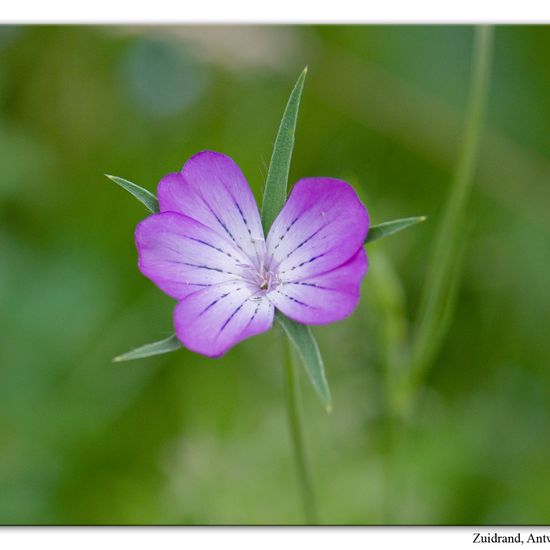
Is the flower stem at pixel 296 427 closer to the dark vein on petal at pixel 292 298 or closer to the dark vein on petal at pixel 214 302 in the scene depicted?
the dark vein on petal at pixel 292 298

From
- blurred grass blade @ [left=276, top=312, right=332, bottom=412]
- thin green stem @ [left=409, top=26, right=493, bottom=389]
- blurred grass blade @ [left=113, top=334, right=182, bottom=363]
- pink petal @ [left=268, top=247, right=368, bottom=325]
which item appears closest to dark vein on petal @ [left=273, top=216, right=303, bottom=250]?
pink petal @ [left=268, top=247, right=368, bottom=325]

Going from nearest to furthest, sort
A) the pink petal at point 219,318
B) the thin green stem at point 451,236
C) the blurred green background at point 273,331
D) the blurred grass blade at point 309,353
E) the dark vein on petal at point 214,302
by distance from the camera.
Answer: the blurred grass blade at point 309,353, the pink petal at point 219,318, the dark vein on petal at point 214,302, the thin green stem at point 451,236, the blurred green background at point 273,331

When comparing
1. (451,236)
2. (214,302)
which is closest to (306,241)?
(214,302)

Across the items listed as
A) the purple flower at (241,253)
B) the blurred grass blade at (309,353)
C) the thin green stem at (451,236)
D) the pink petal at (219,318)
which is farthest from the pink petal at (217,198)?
the thin green stem at (451,236)

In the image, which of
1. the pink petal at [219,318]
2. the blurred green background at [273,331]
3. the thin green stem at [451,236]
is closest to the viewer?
the pink petal at [219,318]

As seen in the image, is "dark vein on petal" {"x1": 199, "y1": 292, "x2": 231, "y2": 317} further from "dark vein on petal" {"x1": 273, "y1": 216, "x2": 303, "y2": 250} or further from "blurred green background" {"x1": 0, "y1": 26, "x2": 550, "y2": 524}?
"blurred green background" {"x1": 0, "y1": 26, "x2": 550, "y2": 524}

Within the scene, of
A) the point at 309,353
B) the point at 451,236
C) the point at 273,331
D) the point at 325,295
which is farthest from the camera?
the point at 273,331

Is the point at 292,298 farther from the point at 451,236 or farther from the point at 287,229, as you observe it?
the point at 451,236

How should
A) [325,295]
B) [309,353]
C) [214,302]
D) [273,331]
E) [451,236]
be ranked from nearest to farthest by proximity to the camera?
1. [309,353]
2. [325,295]
3. [214,302]
4. [451,236]
5. [273,331]
